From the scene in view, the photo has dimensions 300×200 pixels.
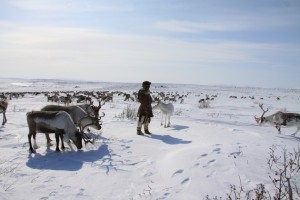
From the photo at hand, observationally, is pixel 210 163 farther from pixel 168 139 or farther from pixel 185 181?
pixel 168 139

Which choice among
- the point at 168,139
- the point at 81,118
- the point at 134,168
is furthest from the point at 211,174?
the point at 81,118

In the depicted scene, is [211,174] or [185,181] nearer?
[185,181]

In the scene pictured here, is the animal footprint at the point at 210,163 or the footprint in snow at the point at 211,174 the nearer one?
the footprint in snow at the point at 211,174

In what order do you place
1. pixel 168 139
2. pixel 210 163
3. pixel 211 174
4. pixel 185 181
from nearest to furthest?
pixel 185 181
pixel 211 174
pixel 210 163
pixel 168 139

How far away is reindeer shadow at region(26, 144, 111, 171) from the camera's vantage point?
7.34m

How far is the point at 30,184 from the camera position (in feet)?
20.3

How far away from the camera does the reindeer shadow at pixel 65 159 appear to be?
24.1ft

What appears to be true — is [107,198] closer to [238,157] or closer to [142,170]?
[142,170]

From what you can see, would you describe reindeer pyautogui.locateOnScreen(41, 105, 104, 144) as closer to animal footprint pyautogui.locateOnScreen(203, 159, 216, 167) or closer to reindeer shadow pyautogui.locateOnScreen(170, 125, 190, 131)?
reindeer shadow pyautogui.locateOnScreen(170, 125, 190, 131)

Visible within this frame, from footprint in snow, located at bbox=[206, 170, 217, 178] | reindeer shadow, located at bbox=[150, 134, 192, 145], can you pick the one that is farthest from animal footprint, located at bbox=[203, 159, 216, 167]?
reindeer shadow, located at bbox=[150, 134, 192, 145]

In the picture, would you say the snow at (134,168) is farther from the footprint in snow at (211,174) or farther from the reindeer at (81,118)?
the reindeer at (81,118)

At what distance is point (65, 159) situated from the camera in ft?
26.1

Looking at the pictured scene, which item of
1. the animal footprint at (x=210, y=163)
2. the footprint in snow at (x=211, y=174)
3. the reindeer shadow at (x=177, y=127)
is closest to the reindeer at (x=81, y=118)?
the reindeer shadow at (x=177, y=127)

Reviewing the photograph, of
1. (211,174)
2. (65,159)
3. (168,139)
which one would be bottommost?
(65,159)
